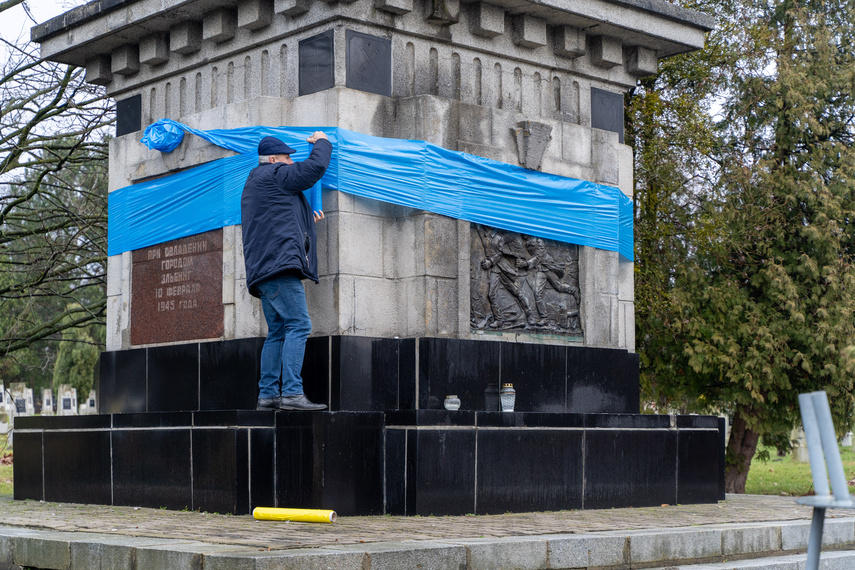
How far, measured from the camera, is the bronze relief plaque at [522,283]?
10453 mm

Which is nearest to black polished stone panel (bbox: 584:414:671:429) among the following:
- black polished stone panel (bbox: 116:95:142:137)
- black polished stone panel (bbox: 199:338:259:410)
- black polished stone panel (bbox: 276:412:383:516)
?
black polished stone panel (bbox: 276:412:383:516)

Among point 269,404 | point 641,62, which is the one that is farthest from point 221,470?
point 641,62

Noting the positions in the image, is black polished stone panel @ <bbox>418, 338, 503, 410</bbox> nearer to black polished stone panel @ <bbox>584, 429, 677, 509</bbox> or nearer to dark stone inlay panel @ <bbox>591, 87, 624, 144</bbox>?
black polished stone panel @ <bbox>584, 429, 677, 509</bbox>

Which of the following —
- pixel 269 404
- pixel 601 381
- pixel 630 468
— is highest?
pixel 601 381

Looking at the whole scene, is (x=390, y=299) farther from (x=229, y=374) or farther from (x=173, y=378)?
(x=173, y=378)

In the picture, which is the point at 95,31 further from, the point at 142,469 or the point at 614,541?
the point at 614,541

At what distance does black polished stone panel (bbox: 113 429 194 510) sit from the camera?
9.42m

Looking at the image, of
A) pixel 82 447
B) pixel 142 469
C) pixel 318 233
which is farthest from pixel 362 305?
pixel 82 447

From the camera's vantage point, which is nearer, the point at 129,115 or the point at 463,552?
the point at 463,552

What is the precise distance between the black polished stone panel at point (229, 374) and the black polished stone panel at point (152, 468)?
664 millimetres

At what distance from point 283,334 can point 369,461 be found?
1282 mm

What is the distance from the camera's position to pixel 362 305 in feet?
32.3

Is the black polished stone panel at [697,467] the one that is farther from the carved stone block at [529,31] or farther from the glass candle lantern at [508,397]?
the carved stone block at [529,31]

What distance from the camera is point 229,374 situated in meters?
10.1
